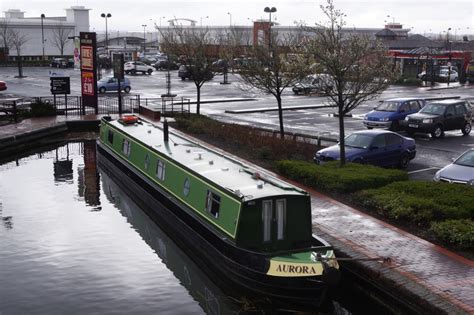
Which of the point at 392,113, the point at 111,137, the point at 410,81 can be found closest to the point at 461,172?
the point at 392,113

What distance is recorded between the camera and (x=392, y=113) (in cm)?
3138

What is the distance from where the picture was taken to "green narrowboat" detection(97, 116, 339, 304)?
41.4ft

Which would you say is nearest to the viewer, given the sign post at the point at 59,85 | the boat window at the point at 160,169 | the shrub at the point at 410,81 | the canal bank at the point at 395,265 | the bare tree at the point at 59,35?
the canal bank at the point at 395,265

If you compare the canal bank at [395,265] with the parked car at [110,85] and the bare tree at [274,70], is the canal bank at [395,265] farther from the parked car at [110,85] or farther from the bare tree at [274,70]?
the parked car at [110,85]

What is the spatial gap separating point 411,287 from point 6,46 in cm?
8139

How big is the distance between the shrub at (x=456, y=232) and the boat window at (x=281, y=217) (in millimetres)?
3602

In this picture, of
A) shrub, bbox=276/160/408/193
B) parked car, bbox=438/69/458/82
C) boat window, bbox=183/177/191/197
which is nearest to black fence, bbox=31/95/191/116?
shrub, bbox=276/160/408/193

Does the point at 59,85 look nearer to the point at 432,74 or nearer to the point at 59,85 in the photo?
the point at 59,85

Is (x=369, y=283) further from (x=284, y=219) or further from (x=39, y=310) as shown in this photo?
(x=39, y=310)

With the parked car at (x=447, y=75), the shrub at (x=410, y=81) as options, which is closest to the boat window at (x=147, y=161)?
the shrub at (x=410, y=81)

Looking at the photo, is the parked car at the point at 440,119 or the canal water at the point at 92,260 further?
the parked car at the point at 440,119

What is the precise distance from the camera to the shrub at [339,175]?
18.2 m

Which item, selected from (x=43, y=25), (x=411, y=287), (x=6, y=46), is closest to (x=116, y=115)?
(x=411, y=287)

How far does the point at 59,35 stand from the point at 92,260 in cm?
8150
